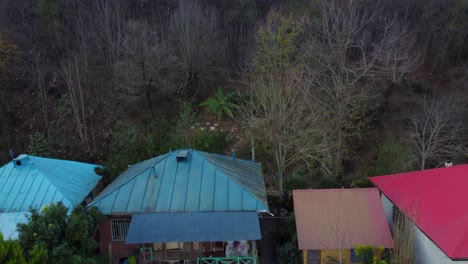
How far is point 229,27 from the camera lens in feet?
103

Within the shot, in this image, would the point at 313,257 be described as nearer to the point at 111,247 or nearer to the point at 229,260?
the point at 229,260

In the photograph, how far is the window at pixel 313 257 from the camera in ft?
51.3

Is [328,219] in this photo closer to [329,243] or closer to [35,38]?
[329,243]

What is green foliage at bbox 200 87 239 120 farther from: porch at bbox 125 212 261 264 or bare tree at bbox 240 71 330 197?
→ porch at bbox 125 212 261 264

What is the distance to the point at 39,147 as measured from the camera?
24.3 m

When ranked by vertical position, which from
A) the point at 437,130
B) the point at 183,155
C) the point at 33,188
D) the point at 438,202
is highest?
the point at 437,130

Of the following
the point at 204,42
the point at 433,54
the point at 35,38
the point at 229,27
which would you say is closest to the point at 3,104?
the point at 35,38

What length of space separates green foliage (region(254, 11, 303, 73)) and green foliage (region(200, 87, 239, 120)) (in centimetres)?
409

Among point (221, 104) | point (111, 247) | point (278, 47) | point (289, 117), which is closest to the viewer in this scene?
point (111, 247)

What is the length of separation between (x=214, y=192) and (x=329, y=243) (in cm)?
520

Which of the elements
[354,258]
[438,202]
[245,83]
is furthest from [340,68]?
[354,258]

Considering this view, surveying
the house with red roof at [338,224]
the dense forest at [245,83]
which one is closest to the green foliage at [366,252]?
the house with red roof at [338,224]

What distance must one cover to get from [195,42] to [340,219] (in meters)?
16.5

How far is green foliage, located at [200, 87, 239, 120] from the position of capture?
88.6 ft
